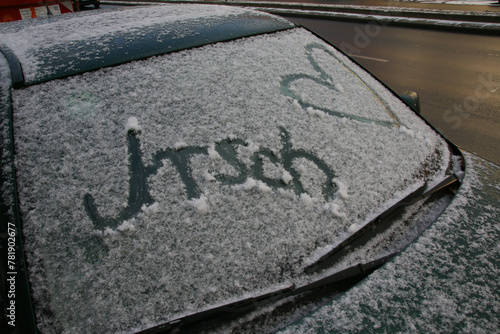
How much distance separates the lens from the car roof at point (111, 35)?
4.63 ft

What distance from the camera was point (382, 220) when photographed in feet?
4.11

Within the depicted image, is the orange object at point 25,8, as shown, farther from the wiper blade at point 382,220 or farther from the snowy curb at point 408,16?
the wiper blade at point 382,220

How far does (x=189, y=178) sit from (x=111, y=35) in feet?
3.17

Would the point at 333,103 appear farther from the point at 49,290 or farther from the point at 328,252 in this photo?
the point at 49,290

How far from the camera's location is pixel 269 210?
1.13 meters

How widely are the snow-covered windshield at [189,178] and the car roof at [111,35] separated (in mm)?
77

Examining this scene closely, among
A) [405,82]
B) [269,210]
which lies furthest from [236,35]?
[405,82]

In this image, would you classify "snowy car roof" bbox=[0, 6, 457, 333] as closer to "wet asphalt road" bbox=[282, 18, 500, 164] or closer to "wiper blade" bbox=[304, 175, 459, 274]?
"wiper blade" bbox=[304, 175, 459, 274]

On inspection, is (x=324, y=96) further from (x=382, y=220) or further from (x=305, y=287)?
(x=305, y=287)

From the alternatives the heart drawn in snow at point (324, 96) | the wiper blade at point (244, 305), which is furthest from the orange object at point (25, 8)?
the wiper blade at point (244, 305)

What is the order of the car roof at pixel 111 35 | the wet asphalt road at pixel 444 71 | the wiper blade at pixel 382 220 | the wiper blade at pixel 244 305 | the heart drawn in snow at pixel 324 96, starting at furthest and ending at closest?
the wet asphalt road at pixel 444 71 → the heart drawn in snow at pixel 324 96 → the car roof at pixel 111 35 → the wiper blade at pixel 382 220 → the wiper blade at pixel 244 305

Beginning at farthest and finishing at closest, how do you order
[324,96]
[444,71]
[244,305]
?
[444,71], [324,96], [244,305]

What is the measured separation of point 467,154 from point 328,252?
100cm

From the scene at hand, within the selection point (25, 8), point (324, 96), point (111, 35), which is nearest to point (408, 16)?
point (25, 8)
